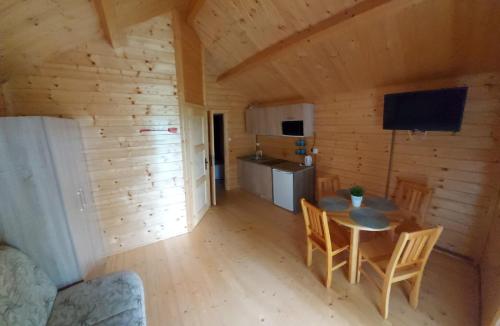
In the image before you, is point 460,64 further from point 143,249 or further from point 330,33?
point 143,249

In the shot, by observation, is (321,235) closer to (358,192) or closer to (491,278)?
(358,192)

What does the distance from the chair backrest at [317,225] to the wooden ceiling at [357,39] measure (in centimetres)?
189

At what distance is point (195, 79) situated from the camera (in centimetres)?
350

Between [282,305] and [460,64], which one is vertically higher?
[460,64]

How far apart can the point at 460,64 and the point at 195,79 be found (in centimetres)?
343

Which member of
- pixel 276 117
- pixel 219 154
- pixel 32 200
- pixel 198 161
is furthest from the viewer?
pixel 219 154

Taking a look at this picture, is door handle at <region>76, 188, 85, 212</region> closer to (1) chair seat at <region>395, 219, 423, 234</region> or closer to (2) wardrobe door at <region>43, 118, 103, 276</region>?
(2) wardrobe door at <region>43, 118, 103, 276</region>

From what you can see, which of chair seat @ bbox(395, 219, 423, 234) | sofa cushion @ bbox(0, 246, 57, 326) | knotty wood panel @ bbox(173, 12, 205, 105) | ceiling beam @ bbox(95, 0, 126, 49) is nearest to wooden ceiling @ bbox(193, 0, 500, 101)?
knotty wood panel @ bbox(173, 12, 205, 105)

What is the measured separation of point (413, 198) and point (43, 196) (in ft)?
13.1

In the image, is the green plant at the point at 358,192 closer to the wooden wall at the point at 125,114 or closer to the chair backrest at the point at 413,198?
the chair backrest at the point at 413,198

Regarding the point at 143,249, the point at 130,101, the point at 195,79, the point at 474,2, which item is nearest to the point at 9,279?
the point at 143,249

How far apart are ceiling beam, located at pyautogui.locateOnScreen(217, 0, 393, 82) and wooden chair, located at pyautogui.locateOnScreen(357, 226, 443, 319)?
78.8 inches

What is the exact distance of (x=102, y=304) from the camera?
5.24 feet

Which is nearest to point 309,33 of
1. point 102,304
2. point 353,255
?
point 353,255
